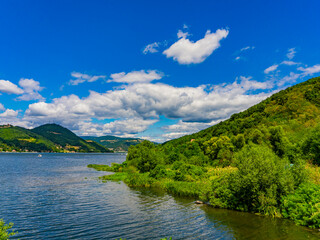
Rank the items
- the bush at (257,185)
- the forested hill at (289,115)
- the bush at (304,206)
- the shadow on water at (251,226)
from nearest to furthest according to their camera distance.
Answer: the shadow on water at (251,226), the bush at (304,206), the bush at (257,185), the forested hill at (289,115)

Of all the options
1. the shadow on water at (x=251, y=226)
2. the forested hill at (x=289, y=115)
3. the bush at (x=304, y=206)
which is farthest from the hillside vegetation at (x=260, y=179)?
the forested hill at (x=289, y=115)


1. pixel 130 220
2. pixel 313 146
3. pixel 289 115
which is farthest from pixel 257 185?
pixel 289 115

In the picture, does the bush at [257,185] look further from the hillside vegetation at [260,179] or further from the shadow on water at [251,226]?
the shadow on water at [251,226]

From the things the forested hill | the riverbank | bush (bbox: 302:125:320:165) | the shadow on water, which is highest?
the forested hill

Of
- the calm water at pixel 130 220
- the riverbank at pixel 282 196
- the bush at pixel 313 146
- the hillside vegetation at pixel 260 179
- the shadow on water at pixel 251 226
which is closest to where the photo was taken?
the shadow on water at pixel 251 226

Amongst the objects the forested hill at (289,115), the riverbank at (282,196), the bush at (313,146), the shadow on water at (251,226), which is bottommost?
the shadow on water at (251,226)

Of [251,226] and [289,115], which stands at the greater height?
[289,115]

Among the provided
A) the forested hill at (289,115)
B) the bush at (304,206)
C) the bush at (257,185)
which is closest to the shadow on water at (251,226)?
the bush at (304,206)

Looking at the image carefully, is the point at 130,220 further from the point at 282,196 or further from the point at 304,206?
the point at 304,206

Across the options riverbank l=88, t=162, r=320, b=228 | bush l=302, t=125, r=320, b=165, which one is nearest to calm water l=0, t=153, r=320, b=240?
riverbank l=88, t=162, r=320, b=228

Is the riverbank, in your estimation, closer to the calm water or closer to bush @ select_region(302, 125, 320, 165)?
the calm water

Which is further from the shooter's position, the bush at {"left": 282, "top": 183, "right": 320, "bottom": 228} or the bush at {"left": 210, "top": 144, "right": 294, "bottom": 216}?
the bush at {"left": 210, "top": 144, "right": 294, "bottom": 216}

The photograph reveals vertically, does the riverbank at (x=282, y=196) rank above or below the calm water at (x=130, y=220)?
above

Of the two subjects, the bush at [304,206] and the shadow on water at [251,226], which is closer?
the shadow on water at [251,226]
